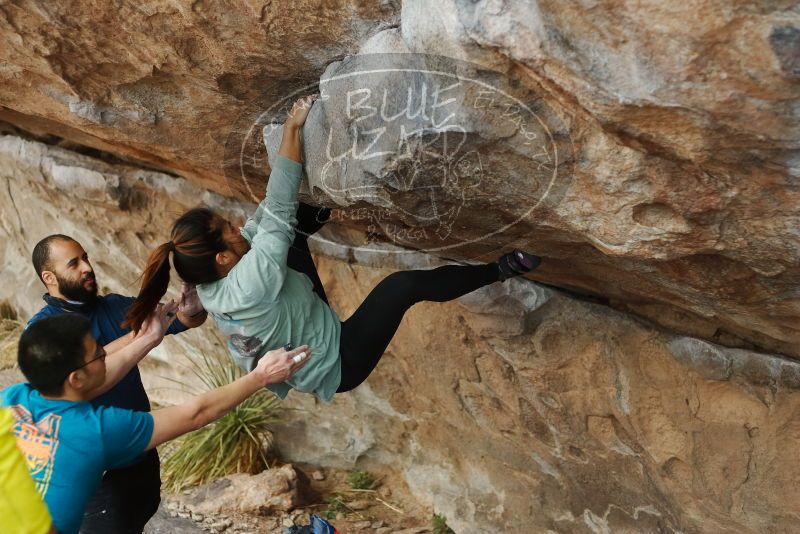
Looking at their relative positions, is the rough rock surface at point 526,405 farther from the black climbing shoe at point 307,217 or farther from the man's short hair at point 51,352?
the man's short hair at point 51,352

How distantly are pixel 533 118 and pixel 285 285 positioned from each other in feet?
3.31

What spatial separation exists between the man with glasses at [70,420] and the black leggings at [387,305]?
2.01 ft

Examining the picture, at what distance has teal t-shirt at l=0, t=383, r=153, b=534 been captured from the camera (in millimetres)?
2229

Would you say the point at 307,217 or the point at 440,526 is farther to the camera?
A: the point at 440,526

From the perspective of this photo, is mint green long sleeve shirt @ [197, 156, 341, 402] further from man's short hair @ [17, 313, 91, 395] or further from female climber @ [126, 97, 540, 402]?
man's short hair @ [17, 313, 91, 395]

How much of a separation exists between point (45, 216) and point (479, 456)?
323 cm

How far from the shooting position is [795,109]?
1740 mm

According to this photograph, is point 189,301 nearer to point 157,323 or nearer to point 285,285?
point 157,323

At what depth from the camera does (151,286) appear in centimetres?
269

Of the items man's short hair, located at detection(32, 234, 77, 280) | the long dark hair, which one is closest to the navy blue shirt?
man's short hair, located at detection(32, 234, 77, 280)

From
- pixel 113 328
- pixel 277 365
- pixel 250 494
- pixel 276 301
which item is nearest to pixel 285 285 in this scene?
pixel 276 301

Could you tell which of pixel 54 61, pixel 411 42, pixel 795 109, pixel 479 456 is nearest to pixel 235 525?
pixel 479 456

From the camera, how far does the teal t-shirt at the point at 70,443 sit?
2.23m

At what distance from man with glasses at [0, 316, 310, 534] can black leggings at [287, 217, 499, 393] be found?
61 centimetres
